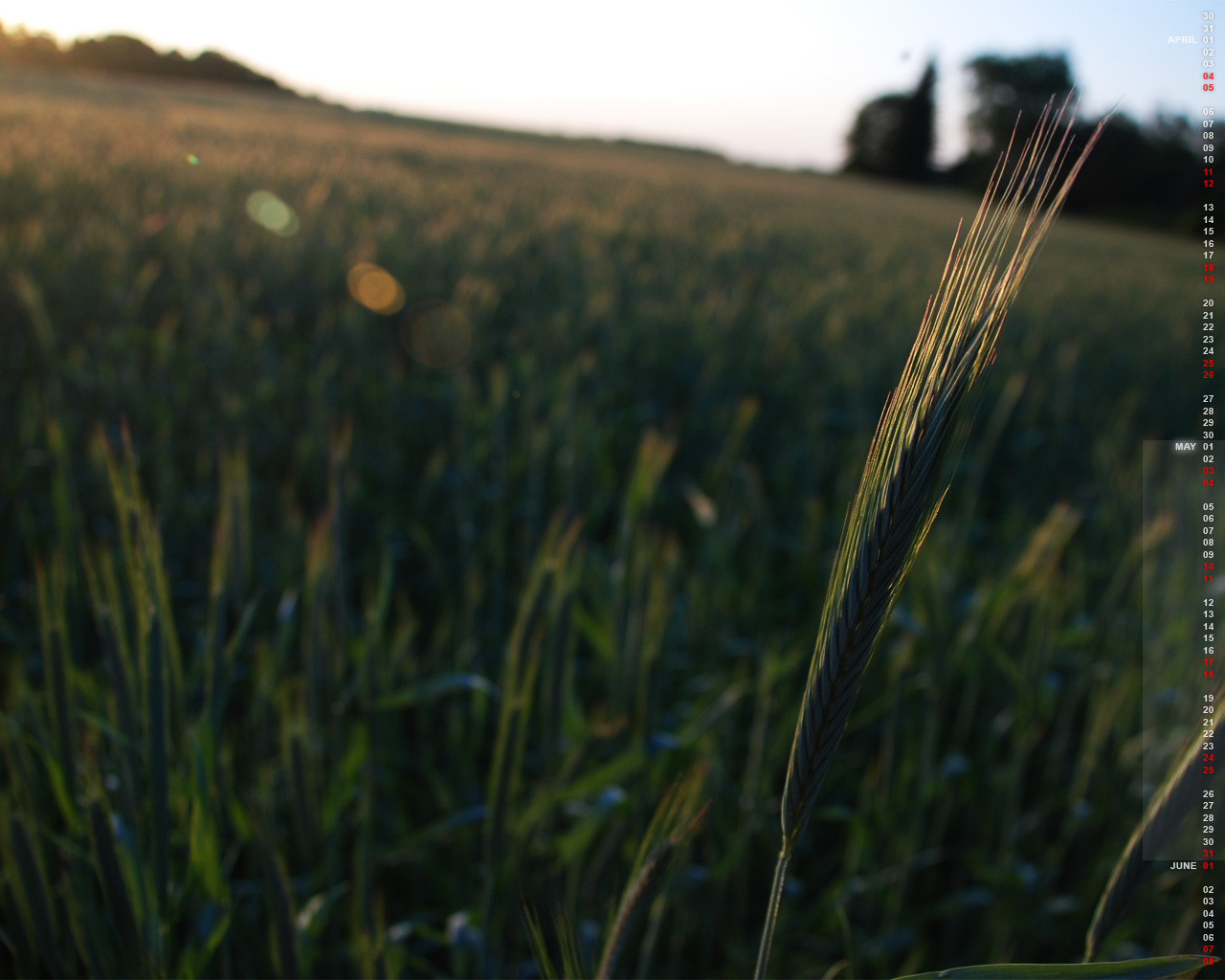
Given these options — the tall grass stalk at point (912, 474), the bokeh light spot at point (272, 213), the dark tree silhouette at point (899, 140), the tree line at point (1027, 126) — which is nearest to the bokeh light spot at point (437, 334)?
the bokeh light spot at point (272, 213)

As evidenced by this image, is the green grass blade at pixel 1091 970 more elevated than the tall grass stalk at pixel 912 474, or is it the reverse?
the tall grass stalk at pixel 912 474

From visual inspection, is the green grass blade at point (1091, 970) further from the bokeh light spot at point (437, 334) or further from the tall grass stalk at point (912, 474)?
the bokeh light spot at point (437, 334)

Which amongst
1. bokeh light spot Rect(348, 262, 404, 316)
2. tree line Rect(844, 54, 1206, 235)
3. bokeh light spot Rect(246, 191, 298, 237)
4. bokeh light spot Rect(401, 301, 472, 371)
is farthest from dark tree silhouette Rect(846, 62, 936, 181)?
bokeh light spot Rect(401, 301, 472, 371)

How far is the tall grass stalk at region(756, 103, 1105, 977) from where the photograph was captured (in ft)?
1.24

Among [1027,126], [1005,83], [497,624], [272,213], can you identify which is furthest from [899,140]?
[497,624]

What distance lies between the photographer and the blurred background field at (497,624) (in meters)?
0.72

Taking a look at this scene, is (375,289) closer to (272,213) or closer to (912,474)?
(272,213)

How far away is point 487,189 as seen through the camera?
25.6ft

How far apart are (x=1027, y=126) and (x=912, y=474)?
19326 millimetres

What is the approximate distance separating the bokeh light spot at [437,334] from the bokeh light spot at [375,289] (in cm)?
11

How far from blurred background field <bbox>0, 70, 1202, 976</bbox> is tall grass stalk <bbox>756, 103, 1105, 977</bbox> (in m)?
0.18

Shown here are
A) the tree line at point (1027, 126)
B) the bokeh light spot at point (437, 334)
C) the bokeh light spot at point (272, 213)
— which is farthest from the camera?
the tree line at point (1027, 126)

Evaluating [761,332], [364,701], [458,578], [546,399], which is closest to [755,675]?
[458,578]

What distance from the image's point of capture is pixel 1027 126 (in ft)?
52.2
